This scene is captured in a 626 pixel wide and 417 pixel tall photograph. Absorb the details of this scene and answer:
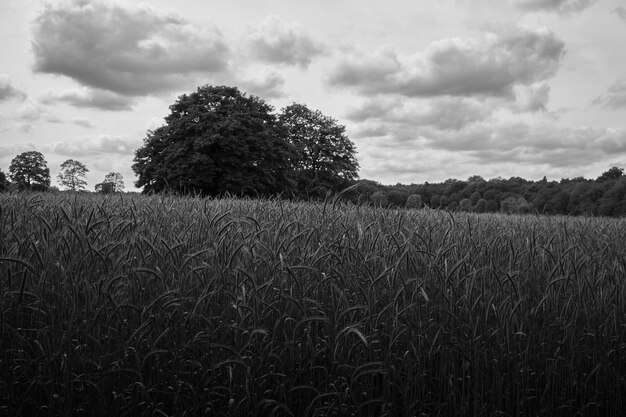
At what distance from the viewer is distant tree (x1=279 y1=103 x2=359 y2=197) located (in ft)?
186

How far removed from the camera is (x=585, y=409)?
503 cm

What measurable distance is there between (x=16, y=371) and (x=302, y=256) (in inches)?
102

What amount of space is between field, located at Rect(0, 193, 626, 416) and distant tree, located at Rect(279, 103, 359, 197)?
49581 mm

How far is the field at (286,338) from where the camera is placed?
4012 millimetres

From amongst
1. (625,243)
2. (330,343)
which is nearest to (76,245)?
(330,343)

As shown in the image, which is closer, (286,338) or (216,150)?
(286,338)

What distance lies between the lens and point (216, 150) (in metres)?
43.8

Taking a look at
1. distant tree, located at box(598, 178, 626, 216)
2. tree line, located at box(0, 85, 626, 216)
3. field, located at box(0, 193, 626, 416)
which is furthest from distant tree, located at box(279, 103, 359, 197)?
field, located at box(0, 193, 626, 416)

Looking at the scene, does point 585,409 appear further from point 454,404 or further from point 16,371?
point 16,371

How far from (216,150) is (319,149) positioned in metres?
16.9

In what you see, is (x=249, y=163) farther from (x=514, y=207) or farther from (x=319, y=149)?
(x=514, y=207)

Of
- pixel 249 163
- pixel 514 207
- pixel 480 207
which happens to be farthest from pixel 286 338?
pixel 249 163

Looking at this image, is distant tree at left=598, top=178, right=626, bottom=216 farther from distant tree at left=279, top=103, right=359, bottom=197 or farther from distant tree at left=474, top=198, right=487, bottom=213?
distant tree at left=279, top=103, right=359, bottom=197

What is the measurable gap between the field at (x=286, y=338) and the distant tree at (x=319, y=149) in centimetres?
4958
